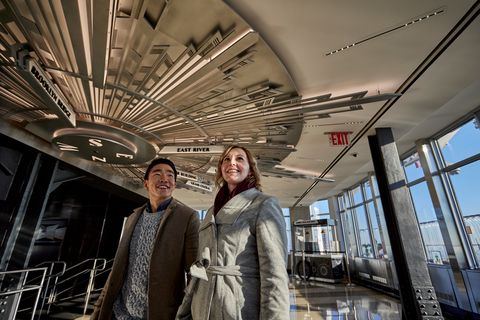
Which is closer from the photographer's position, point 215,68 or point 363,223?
point 215,68

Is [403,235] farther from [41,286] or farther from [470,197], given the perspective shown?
[41,286]

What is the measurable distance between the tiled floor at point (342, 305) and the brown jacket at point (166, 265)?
4017 millimetres

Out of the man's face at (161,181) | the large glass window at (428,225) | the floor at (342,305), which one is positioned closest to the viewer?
the man's face at (161,181)

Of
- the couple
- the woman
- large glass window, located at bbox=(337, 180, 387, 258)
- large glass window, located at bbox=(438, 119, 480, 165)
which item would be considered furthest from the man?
large glass window, located at bbox=(337, 180, 387, 258)

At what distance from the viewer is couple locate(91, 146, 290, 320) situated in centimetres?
97

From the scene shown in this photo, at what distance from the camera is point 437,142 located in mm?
5371

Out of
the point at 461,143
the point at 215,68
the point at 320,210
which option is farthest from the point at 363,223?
the point at 215,68

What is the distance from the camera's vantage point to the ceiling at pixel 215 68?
196 cm

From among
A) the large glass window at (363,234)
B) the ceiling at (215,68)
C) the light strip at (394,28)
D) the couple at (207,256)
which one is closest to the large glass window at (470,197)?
the ceiling at (215,68)

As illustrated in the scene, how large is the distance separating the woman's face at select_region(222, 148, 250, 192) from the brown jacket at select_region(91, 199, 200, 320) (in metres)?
0.43

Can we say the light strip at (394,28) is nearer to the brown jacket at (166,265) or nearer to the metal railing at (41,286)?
the brown jacket at (166,265)

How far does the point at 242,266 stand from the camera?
102cm

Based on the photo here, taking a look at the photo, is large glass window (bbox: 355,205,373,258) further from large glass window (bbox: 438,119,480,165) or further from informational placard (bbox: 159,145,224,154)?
informational placard (bbox: 159,145,224,154)

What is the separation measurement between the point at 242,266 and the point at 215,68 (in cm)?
195
